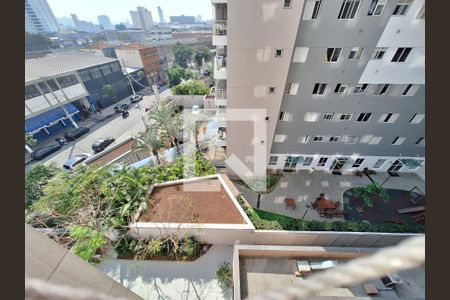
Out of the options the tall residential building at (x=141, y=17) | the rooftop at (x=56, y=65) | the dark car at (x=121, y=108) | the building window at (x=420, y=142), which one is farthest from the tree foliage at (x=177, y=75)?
the tall residential building at (x=141, y=17)

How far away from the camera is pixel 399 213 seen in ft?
47.7

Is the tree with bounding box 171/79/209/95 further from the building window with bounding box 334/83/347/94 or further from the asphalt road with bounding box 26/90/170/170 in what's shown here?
the building window with bounding box 334/83/347/94

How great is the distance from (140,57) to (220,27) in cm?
4264

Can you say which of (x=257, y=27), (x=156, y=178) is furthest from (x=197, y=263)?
(x=257, y=27)

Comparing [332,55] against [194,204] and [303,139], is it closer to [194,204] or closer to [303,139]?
[303,139]

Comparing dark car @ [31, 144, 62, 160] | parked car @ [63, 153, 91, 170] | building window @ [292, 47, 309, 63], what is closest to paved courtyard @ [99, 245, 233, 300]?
building window @ [292, 47, 309, 63]

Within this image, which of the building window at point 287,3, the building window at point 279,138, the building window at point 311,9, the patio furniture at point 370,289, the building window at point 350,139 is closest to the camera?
the patio furniture at point 370,289

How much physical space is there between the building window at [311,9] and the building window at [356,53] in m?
A: 3.37

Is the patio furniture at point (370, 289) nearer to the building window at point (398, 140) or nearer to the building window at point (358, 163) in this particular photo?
the building window at point (358, 163)

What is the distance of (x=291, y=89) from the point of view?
13.4 meters

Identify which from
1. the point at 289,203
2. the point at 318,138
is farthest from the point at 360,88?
the point at 289,203

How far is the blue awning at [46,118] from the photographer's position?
25688 mm

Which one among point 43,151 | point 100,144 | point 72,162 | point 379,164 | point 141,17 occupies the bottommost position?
point 43,151

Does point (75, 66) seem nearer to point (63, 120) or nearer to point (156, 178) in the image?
point (63, 120)
